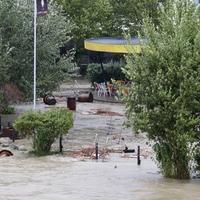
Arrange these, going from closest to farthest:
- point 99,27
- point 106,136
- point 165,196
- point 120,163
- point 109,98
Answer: point 165,196 < point 120,163 < point 106,136 < point 109,98 < point 99,27

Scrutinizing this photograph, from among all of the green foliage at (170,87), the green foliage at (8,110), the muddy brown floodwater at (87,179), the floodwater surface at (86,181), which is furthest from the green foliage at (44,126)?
the green foliage at (8,110)

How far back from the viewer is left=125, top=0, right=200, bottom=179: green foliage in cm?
1647

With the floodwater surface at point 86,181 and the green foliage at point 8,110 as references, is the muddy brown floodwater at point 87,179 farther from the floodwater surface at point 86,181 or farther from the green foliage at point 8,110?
the green foliage at point 8,110

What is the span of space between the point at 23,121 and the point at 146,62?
280 inches

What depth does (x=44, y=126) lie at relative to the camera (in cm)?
2259

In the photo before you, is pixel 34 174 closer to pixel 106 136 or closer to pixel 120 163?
pixel 120 163

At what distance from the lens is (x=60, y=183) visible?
16.3m

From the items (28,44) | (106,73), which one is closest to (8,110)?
(28,44)

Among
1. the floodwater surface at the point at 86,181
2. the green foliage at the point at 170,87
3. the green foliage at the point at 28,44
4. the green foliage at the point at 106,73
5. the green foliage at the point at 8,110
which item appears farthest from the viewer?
the green foliage at the point at 106,73

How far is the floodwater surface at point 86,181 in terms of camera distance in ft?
47.6

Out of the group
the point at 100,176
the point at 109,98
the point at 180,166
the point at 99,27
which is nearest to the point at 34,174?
the point at 100,176

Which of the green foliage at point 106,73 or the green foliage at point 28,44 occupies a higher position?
the green foliage at point 28,44

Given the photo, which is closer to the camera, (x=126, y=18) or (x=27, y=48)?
(x=27, y=48)

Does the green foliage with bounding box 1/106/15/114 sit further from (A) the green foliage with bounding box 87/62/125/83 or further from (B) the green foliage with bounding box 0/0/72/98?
(A) the green foliage with bounding box 87/62/125/83
